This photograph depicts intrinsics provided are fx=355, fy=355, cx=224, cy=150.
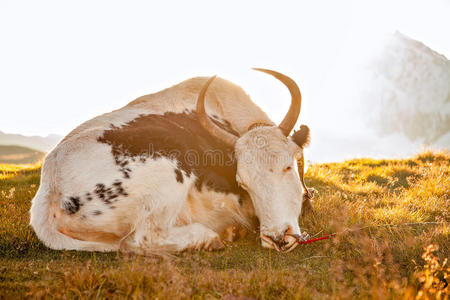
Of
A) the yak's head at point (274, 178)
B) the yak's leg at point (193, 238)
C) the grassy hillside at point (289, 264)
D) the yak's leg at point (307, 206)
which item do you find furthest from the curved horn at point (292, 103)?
the yak's leg at point (193, 238)

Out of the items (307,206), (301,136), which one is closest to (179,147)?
(301,136)

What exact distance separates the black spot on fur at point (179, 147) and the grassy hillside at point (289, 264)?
0.83m

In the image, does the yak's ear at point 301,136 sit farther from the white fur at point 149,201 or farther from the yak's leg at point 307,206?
the yak's leg at point 307,206

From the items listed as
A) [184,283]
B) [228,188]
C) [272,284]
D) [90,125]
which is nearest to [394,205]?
[228,188]

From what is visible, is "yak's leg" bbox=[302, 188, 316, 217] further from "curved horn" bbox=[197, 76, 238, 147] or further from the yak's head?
Result: "curved horn" bbox=[197, 76, 238, 147]

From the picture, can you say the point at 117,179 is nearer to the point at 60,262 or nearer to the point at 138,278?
the point at 60,262

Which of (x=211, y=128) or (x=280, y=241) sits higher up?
(x=211, y=128)

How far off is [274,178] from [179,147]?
1.16 m

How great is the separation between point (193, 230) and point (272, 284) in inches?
59.0

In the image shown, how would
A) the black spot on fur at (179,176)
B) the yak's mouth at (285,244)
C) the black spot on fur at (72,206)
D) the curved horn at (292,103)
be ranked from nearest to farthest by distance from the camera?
the black spot on fur at (72,206), the yak's mouth at (285,244), the black spot on fur at (179,176), the curved horn at (292,103)

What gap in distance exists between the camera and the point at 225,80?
6047 millimetres

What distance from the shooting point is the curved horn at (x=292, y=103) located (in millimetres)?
4464

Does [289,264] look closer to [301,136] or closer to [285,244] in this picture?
[285,244]

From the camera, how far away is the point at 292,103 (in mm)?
4594
